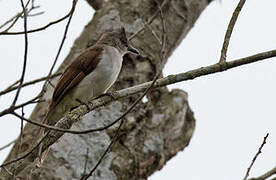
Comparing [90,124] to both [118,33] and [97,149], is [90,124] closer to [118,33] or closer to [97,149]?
[97,149]

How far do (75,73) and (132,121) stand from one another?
753 mm

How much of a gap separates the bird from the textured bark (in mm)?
238

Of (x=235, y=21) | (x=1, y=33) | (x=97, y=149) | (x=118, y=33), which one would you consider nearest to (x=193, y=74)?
(x=235, y=21)

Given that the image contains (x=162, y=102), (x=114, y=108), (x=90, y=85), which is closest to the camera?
(x=90, y=85)

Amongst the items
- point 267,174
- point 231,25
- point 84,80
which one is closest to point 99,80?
point 84,80

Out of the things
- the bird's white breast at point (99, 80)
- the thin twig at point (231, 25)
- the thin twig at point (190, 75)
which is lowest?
the thin twig at point (190, 75)

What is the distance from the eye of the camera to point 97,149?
496 cm

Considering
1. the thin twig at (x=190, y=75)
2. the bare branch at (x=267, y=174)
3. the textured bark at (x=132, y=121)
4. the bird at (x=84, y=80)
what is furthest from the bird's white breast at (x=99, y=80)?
the bare branch at (x=267, y=174)

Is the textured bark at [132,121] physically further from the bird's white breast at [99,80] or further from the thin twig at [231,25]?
the thin twig at [231,25]

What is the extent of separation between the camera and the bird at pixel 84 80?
4797 millimetres

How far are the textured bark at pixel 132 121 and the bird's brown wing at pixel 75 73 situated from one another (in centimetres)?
35

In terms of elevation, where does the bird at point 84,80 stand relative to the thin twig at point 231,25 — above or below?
above

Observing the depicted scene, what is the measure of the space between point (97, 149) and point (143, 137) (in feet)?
1.69

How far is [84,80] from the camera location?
4.88 meters
